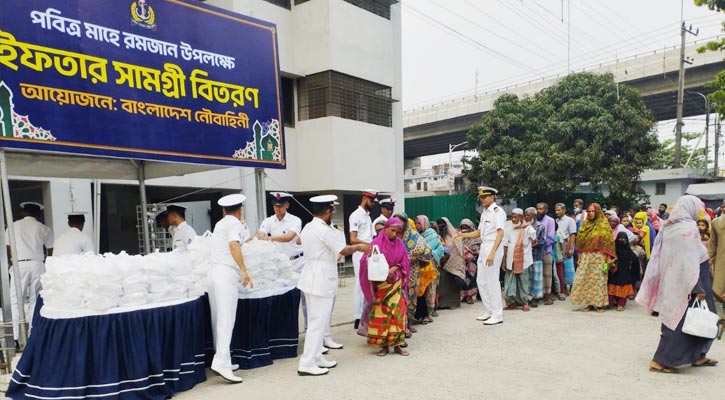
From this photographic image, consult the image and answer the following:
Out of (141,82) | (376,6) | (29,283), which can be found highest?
(376,6)

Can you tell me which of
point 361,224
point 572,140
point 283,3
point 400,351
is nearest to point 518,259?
point 361,224

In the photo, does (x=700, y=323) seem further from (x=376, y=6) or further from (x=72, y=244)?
(x=376, y=6)

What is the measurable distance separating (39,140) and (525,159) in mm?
16153

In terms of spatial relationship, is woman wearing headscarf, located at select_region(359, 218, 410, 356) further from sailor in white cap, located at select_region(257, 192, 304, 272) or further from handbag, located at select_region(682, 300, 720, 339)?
handbag, located at select_region(682, 300, 720, 339)

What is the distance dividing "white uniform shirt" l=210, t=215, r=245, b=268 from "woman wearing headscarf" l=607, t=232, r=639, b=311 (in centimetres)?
581

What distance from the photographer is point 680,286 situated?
4500mm

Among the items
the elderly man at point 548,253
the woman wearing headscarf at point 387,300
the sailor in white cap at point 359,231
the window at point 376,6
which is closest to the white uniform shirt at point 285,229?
the sailor in white cap at point 359,231

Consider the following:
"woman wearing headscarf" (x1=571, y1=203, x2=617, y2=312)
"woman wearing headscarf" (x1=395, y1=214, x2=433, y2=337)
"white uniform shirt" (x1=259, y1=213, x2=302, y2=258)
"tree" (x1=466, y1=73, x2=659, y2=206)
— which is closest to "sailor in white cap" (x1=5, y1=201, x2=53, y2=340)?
"white uniform shirt" (x1=259, y1=213, x2=302, y2=258)

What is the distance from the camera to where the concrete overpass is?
79.9 ft

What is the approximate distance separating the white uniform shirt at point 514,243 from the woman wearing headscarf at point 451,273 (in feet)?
2.26

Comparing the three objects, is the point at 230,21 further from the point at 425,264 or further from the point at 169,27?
the point at 425,264

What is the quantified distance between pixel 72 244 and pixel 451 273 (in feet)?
17.2

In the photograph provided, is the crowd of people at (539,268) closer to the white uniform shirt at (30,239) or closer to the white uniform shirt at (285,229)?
the white uniform shirt at (285,229)

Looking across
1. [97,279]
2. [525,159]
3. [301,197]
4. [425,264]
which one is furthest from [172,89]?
[525,159]
